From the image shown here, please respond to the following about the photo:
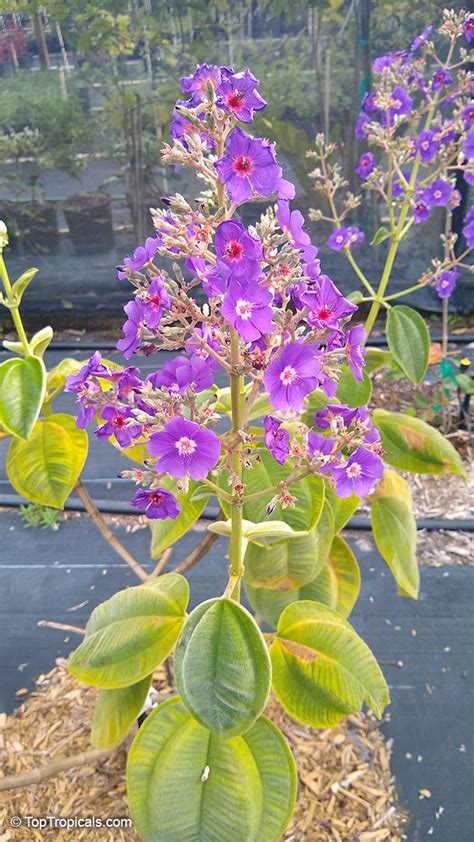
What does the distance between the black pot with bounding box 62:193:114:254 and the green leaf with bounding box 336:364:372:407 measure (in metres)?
2.66

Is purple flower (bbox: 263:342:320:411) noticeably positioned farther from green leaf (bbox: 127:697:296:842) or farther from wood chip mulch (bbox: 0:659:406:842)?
wood chip mulch (bbox: 0:659:406:842)

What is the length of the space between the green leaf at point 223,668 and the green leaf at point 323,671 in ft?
0.73

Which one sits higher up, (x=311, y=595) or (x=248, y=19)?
(x=248, y=19)

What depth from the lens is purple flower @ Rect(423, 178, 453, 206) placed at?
6.68 ft

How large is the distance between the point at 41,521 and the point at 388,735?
1.45 metres

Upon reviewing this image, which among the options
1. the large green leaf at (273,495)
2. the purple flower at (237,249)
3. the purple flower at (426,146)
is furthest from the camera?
the purple flower at (426,146)

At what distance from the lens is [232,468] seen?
38.0 inches

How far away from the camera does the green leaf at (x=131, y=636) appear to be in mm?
1128

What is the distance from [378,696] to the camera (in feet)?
3.56

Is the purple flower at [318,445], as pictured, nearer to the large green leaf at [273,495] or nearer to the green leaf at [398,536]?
the large green leaf at [273,495]

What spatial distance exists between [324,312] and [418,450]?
2.26ft

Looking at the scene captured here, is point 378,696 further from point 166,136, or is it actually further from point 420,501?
point 166,136

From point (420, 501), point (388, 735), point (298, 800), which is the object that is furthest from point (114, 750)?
point (420, 501)

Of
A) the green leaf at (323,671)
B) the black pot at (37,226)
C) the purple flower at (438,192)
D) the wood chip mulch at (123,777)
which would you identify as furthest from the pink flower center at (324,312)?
the black pot at (37,226)
